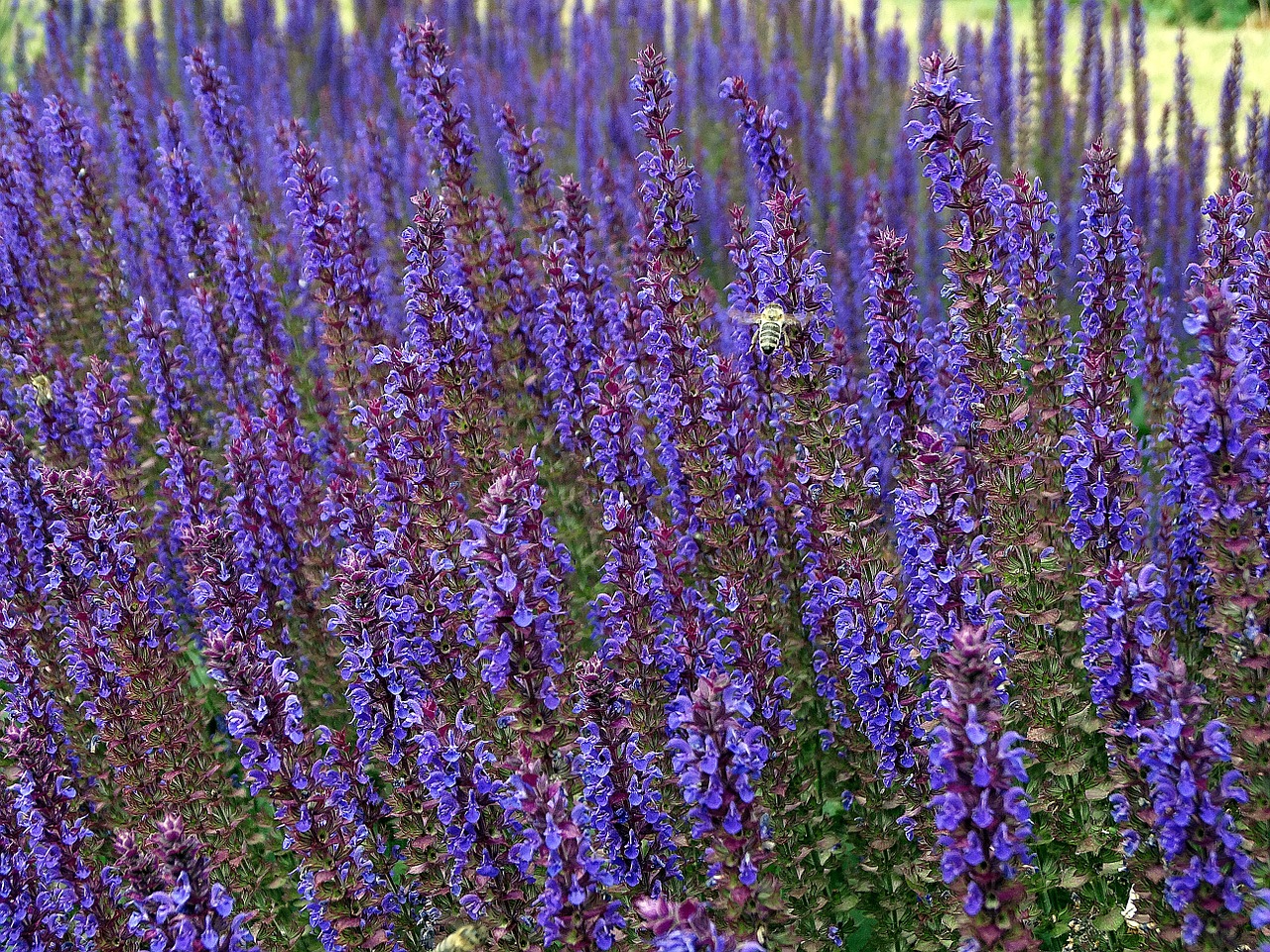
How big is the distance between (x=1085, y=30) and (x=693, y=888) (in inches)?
340

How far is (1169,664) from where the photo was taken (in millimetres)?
3006

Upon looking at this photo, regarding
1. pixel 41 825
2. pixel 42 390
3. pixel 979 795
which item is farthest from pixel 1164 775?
pixel 42 390

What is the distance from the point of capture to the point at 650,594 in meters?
3.95

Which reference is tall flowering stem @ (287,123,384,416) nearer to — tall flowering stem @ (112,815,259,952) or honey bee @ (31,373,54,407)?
honey bee @ (31,373,54,407)

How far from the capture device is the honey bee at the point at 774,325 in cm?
421

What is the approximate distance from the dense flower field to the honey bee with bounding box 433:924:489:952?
2cm

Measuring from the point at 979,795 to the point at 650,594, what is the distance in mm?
1355

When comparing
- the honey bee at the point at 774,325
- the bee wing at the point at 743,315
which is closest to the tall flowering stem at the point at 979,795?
the honey bee at the point at 774,325

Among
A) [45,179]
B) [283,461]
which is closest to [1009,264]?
[283,461]

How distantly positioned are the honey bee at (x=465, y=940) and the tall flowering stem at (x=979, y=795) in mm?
1260

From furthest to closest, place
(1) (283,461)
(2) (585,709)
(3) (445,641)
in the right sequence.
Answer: (1) (283,461), (3) (445,641), (2) (585,709)

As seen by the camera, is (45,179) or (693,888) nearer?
(693,888)

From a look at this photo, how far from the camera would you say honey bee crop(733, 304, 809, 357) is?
4207mm

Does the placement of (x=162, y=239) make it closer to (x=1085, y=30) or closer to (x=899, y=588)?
(x=899, y=588)
